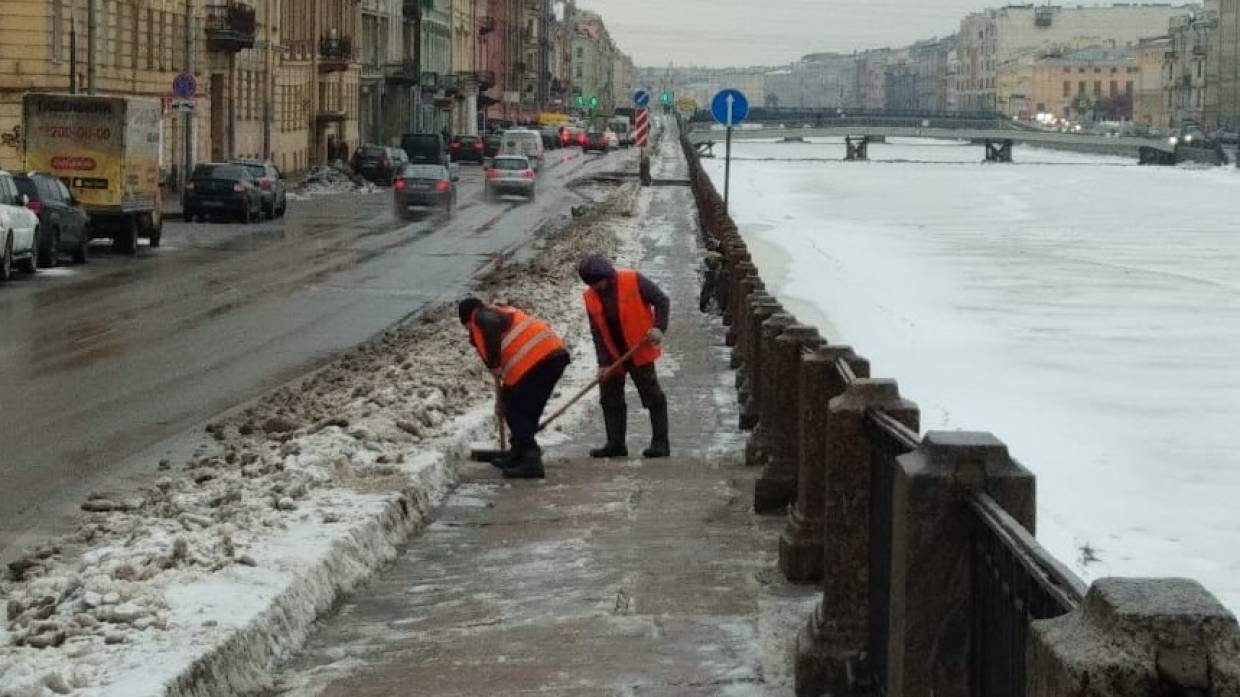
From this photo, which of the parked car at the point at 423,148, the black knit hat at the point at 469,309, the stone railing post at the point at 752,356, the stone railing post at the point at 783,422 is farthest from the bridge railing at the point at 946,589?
the parked car at the point at 423,148

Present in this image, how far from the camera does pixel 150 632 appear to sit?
23.5ft

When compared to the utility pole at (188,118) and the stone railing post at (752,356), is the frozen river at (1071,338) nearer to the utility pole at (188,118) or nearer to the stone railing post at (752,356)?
the stone railing post at (752,356)

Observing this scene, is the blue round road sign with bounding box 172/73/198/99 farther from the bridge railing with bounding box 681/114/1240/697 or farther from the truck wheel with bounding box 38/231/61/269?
the bridge railing with bounding box 681/114/1240/697

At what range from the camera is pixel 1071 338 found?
27328 millimetres

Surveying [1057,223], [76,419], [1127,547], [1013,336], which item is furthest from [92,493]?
[1057,223]

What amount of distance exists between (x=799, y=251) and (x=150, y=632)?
37.9m

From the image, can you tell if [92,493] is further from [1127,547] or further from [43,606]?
[1127,547]

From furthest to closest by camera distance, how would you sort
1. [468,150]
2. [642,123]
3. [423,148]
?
[468,150] < [423,148] < [642,123]

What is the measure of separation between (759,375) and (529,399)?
1.45m

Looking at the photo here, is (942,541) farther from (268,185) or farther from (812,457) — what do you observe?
(268,185)

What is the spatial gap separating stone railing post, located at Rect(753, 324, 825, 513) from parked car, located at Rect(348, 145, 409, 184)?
61.7 metres

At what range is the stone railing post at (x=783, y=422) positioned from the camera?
34.2 ft

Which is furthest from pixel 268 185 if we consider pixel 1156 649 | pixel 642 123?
pixel 1156 649

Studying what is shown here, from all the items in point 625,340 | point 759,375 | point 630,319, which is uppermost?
point 630,319
